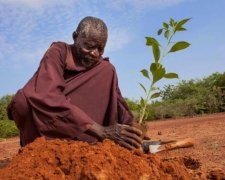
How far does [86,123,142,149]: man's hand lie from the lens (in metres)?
3.08

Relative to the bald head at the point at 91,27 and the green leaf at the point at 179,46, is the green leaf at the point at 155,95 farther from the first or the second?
the bald head at the point at 91,27

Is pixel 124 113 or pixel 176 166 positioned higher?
pixel 124 113

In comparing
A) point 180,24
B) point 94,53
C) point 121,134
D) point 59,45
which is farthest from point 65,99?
point 180,24

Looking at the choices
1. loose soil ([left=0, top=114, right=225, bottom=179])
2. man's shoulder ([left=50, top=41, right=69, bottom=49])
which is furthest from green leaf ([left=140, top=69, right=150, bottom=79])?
loose soil ([left=0, top=114, right=225, bottom=179])

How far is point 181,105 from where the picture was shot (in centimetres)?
2033

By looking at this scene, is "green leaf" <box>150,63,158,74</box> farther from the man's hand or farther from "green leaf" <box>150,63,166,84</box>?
the man's hand

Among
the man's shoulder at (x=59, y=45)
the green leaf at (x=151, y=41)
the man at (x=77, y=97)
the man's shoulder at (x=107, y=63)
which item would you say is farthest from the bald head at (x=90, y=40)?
the green leaf at (x=151, y=41)

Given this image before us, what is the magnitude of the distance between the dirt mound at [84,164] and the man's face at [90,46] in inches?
43.6

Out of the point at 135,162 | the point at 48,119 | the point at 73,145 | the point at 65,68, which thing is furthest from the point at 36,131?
the point at 135,162

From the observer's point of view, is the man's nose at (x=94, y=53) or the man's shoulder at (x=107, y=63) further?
the man's shoulder at (x=107, y=63)

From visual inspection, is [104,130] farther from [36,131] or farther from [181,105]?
[181,105]

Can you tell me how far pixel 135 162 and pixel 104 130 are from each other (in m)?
0.52

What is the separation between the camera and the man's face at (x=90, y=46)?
372 centimetres

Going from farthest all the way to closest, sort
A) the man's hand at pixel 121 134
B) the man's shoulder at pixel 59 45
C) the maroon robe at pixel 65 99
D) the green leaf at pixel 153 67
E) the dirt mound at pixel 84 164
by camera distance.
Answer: the man's shoulder at pixel 59 45 < the green leaf at pixel 153 67 < the maroon robe at pixel 65 99 < the man's hand at pixel 121 134 < the dirt mound at pixel 84 164
